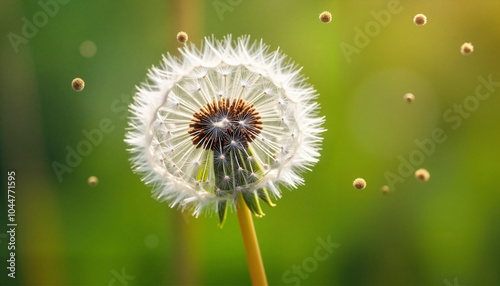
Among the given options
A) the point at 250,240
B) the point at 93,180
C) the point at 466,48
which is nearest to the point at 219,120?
the point at 250,240

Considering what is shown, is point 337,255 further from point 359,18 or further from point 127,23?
point 127,23

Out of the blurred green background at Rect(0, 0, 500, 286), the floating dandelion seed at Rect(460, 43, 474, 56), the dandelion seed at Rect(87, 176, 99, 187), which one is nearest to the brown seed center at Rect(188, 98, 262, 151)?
the dandelion seed at Rect(87, 176, 99, 187)

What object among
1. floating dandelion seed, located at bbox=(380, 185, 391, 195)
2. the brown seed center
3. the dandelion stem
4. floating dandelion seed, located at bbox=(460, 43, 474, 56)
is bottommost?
the dandelion stem

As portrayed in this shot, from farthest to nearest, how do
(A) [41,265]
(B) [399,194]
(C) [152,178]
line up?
(B) [399,194] < (A) [41,265] < (C) [152,178]

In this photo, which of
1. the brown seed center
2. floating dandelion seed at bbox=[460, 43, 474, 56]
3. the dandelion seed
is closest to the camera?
the brown seed center

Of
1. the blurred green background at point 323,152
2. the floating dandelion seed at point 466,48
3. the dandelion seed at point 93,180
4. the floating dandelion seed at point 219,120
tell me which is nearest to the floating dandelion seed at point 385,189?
the blurred green background at point 323,152

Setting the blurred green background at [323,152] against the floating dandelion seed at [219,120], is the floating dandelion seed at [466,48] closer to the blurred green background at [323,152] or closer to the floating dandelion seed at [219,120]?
the floating dandelion seed at [219,120]

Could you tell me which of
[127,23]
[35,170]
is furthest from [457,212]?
[35,170]

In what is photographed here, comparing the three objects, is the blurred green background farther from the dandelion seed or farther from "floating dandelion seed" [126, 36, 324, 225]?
"floating dandelion seed" [126, 36, 324, 225]
